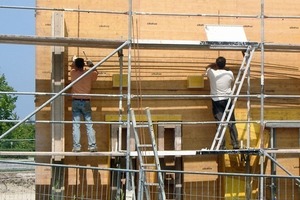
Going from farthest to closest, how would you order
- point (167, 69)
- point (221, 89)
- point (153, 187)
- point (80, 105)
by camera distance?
point (167, 69), point (153, 187), point (221, 89), point (80, 105)

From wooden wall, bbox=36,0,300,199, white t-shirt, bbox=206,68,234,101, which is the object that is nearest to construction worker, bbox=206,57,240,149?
white t-shirt, bbox=206,68,234,101

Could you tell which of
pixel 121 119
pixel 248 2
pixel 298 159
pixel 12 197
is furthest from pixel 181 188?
pixel 12 197

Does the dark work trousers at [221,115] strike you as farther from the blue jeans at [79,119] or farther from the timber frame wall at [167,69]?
the blue jeans at [79,119]

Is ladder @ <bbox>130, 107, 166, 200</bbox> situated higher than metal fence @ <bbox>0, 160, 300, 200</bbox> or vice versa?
ladder @ <bbox>130, 107, 166, 200</bbox>

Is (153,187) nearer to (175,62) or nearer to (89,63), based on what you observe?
(175,62)

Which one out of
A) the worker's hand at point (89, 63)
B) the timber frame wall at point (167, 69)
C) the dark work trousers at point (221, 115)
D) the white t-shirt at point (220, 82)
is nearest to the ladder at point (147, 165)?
the timber frame wall at point (167, 69)

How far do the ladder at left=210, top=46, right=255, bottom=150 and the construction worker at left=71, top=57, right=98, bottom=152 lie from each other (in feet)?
7.11

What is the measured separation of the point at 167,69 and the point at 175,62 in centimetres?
21

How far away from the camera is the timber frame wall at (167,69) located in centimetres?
1065

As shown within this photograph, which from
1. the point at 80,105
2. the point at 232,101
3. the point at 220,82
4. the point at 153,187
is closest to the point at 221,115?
the point at 232,101

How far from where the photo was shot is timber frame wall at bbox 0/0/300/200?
10.6 m

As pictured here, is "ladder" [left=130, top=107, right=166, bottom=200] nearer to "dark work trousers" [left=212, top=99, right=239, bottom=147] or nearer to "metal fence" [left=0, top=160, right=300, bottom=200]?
"metal fence" [left=0, top=160, right=300, bottom=200]

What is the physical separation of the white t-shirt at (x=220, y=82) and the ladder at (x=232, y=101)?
125 millimetres

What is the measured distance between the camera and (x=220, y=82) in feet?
35.2
